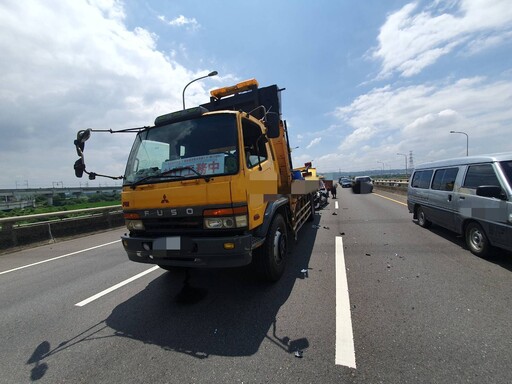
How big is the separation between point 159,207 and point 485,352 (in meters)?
3.80

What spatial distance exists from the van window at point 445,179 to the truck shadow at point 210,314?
421 cm

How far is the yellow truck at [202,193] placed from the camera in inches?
130

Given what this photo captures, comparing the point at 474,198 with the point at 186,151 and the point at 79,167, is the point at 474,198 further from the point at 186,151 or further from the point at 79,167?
the point at 79,167

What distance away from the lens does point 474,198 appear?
530 centimetres

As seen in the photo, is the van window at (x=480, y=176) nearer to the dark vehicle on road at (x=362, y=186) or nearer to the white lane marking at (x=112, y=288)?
the white lane marking at (x=112, y=288)

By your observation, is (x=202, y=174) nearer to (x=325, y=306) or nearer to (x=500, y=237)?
(x=325, y=306)

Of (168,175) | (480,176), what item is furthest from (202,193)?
(480,176)

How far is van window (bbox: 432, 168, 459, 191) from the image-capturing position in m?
6.26

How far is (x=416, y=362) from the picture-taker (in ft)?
7.93

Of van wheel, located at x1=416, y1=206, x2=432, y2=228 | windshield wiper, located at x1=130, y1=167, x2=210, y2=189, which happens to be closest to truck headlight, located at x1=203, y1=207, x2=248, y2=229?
windshield wiper, located at x1=130, y1=167, x2=210, y2=189

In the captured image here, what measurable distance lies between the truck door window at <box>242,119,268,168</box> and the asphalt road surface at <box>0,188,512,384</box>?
6.49 ft

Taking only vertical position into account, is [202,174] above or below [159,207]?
above

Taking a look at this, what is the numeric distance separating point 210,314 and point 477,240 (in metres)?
5.27

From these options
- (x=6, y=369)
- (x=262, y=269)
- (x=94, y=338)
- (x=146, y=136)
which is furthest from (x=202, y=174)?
(x=6, y=369)
